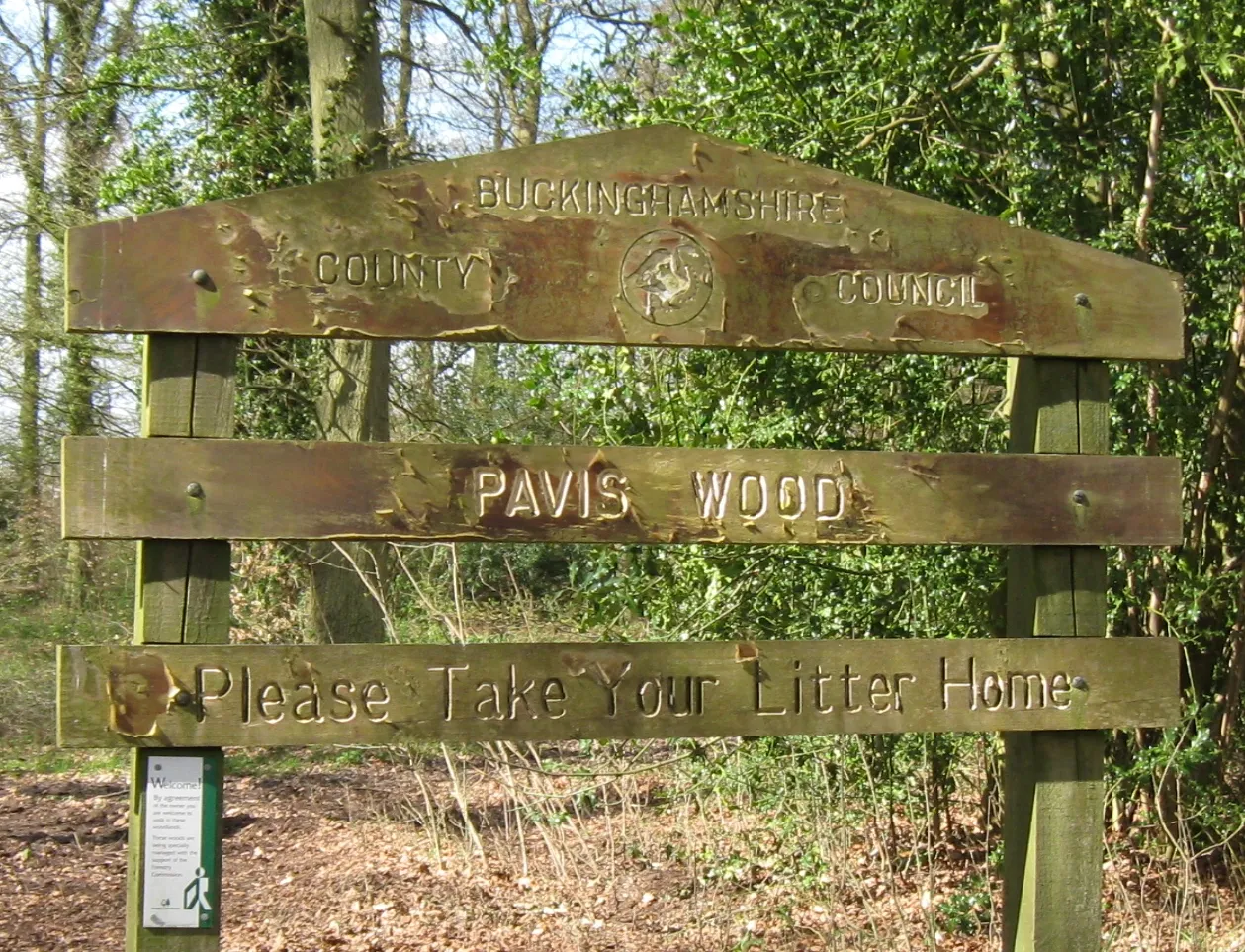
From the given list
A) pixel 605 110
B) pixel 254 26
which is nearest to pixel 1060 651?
pixel 605 110

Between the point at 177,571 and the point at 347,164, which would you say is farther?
the point at 347,164

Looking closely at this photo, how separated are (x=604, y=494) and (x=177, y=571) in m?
1.09

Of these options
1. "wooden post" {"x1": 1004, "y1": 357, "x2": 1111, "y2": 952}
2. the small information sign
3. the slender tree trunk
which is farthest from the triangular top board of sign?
the slender tree trunk

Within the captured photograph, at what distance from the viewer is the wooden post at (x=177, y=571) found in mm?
3307

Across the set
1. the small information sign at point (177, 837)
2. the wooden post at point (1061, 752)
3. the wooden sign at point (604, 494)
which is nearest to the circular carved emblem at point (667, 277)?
the wooden sign at point (604, 494)

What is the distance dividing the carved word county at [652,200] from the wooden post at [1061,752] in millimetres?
809

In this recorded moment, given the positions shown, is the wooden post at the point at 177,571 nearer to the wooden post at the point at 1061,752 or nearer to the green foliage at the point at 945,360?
the wooden post at the point at 1061,752

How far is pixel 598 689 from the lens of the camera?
3.46 metres

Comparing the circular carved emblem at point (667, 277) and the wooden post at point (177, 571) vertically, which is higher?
the circular carved emblem at point (667, 277)

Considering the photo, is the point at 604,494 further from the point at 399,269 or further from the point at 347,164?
the point at 347,164

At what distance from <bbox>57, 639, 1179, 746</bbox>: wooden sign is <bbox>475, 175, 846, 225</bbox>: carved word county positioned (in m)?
1.15

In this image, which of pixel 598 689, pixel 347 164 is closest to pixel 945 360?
pixel 598 689

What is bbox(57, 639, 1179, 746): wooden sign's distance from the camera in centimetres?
327

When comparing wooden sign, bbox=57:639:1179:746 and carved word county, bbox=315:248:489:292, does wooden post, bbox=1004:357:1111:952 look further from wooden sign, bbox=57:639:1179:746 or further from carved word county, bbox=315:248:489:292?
carved word county, bbox=315:248:489:292
